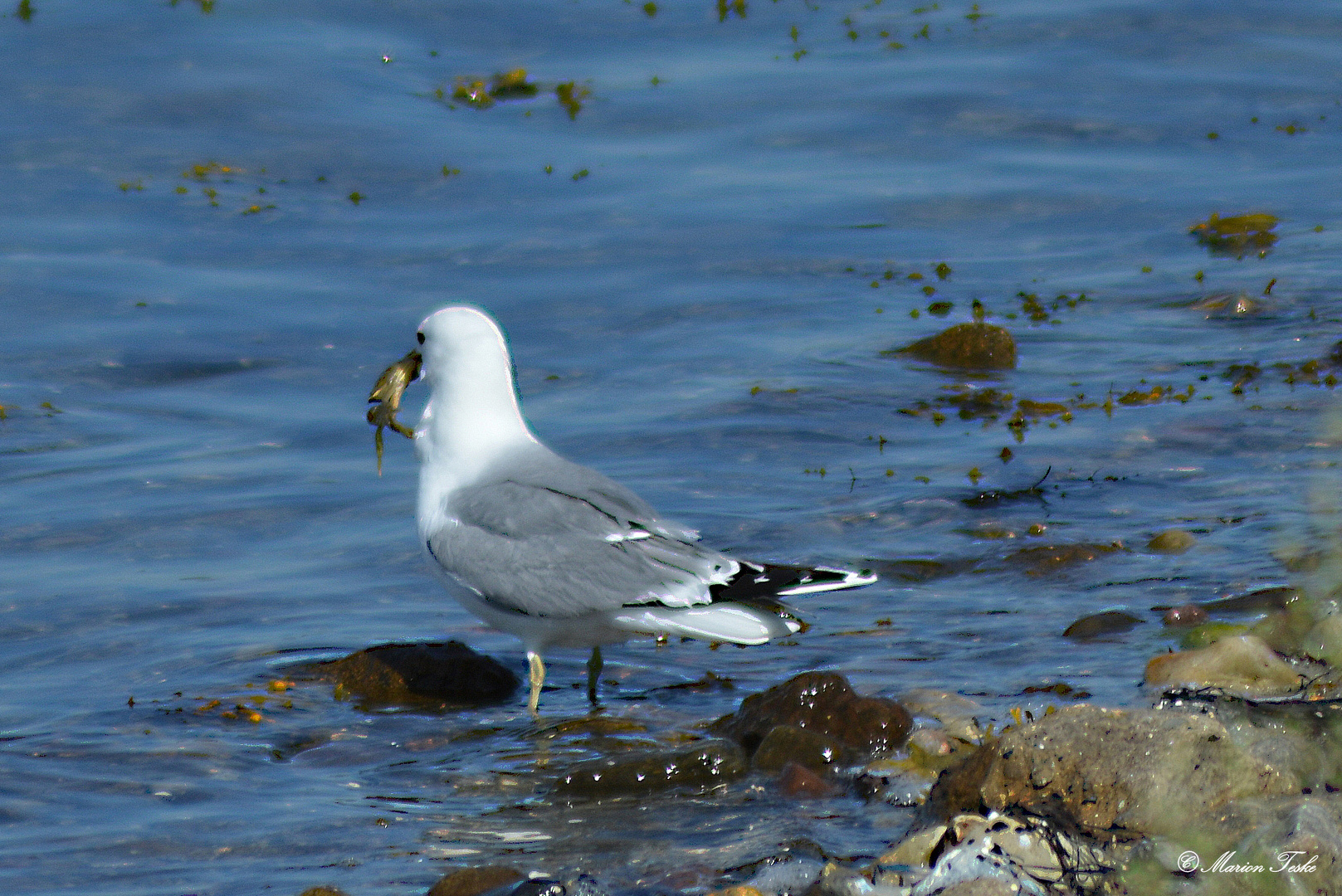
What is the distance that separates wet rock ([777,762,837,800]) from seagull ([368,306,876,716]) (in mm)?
812

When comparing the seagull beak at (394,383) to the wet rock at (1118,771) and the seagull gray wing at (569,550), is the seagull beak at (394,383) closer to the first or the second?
the seagull gray wing at (569,550)

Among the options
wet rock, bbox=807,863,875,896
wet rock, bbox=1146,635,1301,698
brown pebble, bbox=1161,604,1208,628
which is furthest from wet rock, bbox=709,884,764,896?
brown pebble, bbox=1161,604,1208,628

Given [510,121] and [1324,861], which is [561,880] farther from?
[510,121]

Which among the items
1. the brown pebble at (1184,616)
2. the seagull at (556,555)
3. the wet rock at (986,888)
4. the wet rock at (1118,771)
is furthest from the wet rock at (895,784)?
the brown pebble at (1184,616)

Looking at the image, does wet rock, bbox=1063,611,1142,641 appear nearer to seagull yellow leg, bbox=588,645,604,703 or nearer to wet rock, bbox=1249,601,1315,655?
wet rock, bbox=1249,601,1315,655

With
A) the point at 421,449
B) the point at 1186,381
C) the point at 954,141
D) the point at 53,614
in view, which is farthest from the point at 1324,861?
the point at 954,141

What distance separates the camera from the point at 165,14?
19438 millimetres

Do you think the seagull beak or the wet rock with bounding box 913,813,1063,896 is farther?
the seagull beak

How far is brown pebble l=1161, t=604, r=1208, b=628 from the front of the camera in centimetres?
654

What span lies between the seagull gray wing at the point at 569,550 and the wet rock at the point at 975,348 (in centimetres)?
508

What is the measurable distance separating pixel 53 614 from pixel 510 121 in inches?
409

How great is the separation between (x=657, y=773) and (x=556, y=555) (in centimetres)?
108

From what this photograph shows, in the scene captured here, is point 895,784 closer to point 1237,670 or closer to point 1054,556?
point 1237,670

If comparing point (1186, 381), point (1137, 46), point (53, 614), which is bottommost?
point (53, 614)
